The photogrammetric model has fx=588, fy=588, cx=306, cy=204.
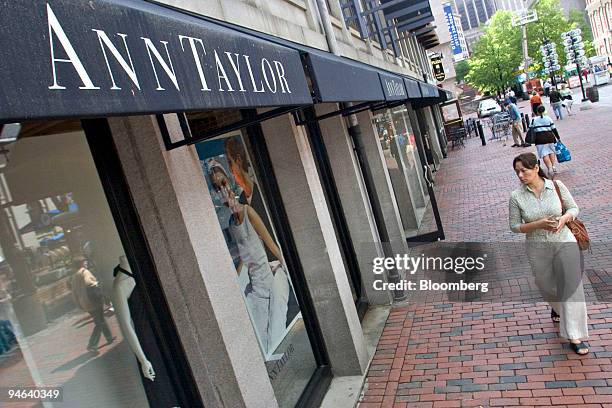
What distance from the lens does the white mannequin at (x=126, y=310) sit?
11.8 feet

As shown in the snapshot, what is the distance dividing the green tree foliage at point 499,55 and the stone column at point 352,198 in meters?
69.1

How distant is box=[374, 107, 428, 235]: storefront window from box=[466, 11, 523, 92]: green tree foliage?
61.5 meters

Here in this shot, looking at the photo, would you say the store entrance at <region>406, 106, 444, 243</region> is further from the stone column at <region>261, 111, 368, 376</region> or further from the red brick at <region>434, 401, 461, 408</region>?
the red brick at <region>434, 401, 461, 408</region>

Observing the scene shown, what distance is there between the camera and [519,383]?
16.9ft

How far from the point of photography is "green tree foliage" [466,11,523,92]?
71.3 m

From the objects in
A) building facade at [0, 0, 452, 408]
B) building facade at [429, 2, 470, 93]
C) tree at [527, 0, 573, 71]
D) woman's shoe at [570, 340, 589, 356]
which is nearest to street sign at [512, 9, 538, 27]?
tree at [527, 0, 573, 71]

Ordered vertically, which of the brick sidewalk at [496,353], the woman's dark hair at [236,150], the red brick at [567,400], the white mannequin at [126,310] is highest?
the woman's dark hair at [236,150]

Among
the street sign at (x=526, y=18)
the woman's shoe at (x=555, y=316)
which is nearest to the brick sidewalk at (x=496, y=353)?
the woman's shoe at (x=555, y=316)

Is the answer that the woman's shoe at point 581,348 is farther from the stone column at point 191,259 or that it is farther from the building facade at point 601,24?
the building facade at point 601,24

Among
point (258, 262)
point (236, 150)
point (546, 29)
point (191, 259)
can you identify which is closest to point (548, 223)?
point (258, 262)

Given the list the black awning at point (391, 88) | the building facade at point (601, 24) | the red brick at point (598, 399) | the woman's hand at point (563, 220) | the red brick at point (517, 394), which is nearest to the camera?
the red brick at point (598, 399)

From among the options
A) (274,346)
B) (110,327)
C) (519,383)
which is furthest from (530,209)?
(110,327)

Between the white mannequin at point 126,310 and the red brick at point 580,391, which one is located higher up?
the white mannequin at point 126,310

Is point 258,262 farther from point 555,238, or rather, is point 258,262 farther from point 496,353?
point 555,238
